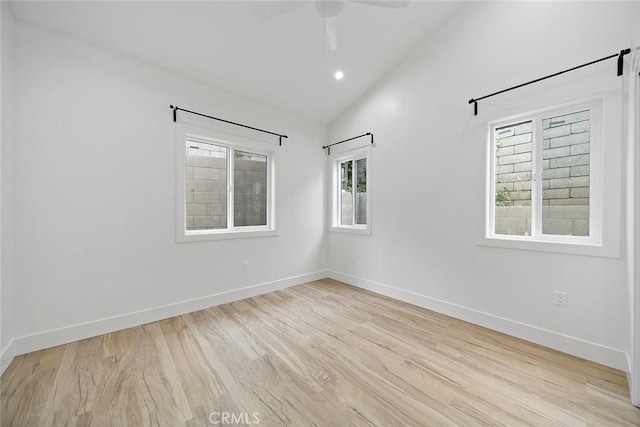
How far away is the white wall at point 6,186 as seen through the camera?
178cm

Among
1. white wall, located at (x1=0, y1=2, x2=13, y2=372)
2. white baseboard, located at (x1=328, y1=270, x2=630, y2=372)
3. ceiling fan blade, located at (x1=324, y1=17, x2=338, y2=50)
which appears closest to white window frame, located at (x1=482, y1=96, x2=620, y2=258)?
white baseboard, located at (x1=328, y1=270, x2=630, y2=372)

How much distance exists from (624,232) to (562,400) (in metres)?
1.26

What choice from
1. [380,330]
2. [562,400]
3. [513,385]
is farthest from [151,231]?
[562,400]

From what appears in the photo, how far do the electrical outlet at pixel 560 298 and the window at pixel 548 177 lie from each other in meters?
0.43

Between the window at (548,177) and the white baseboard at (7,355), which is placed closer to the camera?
the white baseboard at (7,355)

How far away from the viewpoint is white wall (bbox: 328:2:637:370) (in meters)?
1.93

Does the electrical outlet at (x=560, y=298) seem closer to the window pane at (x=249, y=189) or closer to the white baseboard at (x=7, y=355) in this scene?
the window pane at (x=249, y=189)

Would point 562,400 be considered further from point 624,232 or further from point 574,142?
point 574,142

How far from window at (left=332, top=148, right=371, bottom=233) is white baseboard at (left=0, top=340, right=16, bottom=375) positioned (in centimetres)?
347

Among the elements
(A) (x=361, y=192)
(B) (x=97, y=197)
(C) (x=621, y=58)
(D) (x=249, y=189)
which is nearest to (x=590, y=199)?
(C) (x=621, y=58)

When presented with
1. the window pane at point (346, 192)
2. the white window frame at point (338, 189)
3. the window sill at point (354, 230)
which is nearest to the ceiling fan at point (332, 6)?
the white window frame at point (338, 189)

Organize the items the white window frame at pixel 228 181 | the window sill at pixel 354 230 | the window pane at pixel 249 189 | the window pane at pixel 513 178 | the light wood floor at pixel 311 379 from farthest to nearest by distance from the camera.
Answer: the window sill at pixel 354 230
the window pane at pixel 249 189
the white window frame at pixel 228 181
the window pane at pixel 513 178
the light wood floor at pixel 311 379

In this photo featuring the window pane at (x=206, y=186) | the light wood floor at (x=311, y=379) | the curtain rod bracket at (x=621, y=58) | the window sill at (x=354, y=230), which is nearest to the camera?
the light wood floor at (x=311, y=379)

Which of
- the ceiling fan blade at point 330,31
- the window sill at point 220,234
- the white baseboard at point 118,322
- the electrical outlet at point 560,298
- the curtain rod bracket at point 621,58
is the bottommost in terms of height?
the white baseboard at point 118,322
